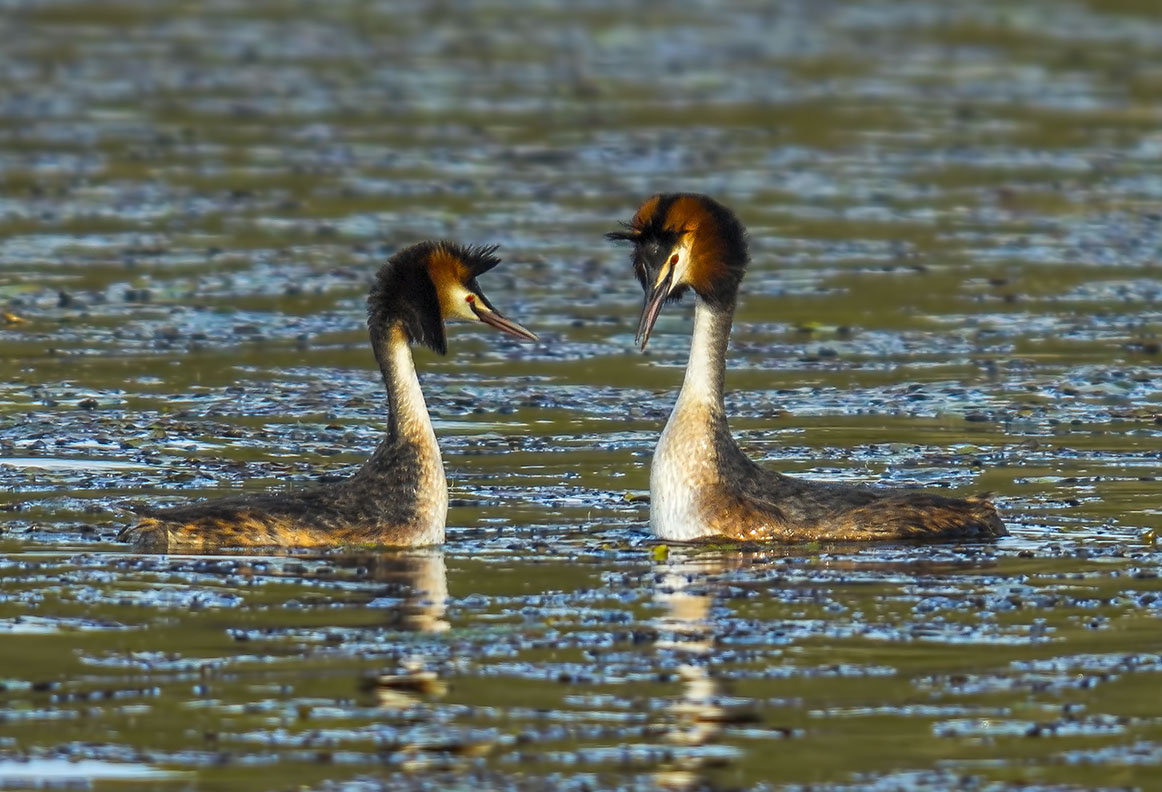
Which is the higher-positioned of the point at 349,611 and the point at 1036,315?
the point at 1036,315

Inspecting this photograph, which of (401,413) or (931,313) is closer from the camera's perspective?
(401,413)

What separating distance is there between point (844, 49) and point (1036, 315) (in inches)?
764

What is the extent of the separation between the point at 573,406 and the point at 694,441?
4033mm

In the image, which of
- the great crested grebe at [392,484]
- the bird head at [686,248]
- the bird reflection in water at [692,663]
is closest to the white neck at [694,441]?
the bird head at [686,248]

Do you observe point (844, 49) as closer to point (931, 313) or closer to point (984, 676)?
point (931, 313)

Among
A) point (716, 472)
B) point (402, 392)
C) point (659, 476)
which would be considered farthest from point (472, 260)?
point (716, 472)

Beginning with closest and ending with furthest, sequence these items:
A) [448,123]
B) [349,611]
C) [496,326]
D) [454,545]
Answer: [349,611] < [454,545] < [496,326] < [448,123]

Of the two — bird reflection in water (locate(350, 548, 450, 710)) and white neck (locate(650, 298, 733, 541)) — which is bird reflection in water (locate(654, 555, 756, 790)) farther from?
bird reflection in water (locate(350, 548, 450, 710))

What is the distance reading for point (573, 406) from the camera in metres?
17.6

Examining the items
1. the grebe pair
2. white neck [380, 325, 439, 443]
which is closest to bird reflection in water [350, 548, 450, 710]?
the grebe pair

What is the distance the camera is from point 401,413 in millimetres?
13812

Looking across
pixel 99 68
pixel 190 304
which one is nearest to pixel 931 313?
pixel 190 304

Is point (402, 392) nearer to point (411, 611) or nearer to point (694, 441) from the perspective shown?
point (694, 441)

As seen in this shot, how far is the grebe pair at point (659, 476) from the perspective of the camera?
1309 cm
